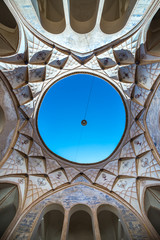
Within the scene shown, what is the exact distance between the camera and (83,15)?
7094mm

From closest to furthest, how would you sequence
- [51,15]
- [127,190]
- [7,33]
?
1. [7,33]
2. [51,15]
3. [127,190]

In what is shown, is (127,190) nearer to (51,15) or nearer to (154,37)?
(154,37)

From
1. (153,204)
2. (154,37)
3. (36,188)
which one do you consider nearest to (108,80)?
(154,37)

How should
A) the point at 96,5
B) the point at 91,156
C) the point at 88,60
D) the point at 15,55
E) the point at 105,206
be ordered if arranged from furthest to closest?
the point at 91,156 < the point at 105,206 < the point at 88,60 < the point at 15,55 < the point at 96,5

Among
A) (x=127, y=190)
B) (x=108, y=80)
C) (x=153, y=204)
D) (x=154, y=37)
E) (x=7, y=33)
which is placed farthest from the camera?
(x=127, y=190)

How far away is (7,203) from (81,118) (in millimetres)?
6660

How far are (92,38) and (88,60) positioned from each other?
3.90 ft

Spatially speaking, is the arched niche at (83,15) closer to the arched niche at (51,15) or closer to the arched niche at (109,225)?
the arched niche at (51,15)

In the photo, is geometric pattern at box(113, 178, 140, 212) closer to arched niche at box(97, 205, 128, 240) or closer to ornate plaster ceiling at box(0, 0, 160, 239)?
ornate plaster ceiling at box(0, 0, 160, 239)

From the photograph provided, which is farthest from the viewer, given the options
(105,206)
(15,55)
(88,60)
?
(105,206)

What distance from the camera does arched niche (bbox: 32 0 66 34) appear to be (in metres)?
6.71

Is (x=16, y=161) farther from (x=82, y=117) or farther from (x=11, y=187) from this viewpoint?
(x=82, y=117)

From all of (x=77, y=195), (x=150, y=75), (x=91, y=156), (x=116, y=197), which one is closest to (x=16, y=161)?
(x=77, y=195)

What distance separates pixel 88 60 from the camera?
8.52 metres
